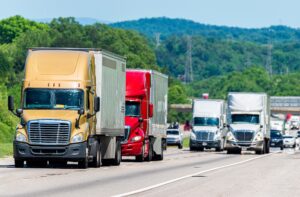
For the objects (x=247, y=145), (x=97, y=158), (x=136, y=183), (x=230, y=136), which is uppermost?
(x=230, y=136)

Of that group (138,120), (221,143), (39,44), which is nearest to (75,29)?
(39,44)

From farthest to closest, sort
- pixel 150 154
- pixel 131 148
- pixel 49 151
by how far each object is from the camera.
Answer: pixel 150 154 < pixel 131 148 < pixel 49 151

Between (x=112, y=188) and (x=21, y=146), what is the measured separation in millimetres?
9832

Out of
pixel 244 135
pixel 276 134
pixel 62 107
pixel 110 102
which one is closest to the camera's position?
pixel 62 107

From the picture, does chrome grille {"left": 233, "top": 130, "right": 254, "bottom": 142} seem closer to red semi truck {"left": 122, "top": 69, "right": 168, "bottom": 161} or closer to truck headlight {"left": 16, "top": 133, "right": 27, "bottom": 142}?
red semi truck {"left": 122, "top": 69, "right": 168, "bottom": 161}

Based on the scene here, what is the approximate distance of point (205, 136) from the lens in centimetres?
7462

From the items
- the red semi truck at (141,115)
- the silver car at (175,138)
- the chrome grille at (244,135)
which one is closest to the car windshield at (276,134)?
the silver car at (175,138)

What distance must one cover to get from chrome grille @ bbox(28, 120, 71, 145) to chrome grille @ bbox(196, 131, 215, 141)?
3972 centimetres

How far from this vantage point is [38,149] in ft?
115

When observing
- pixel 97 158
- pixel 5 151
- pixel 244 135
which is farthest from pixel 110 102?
pixel 244 135

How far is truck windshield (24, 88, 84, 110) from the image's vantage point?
35625mm

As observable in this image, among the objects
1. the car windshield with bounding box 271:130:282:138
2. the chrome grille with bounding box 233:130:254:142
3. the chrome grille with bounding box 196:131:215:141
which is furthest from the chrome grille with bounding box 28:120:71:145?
the car windshield with bounding box 271:130:282:138

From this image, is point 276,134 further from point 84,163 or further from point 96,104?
point 84,163

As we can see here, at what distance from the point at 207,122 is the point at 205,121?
0.65 feet
